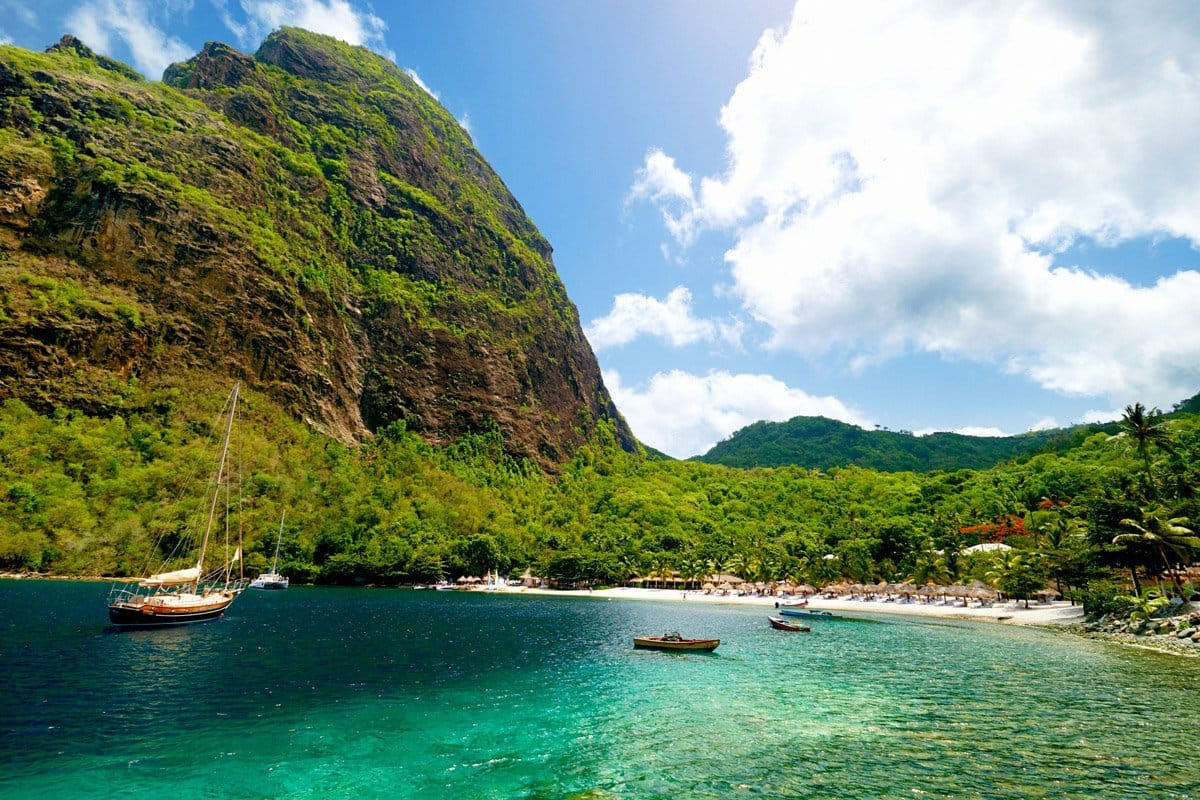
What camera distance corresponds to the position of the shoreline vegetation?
44375 millimetres

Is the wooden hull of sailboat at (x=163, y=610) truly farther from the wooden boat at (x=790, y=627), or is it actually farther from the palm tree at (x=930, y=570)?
the palm tree at (x=930, y=570)

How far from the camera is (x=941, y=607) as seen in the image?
77812 millimetres

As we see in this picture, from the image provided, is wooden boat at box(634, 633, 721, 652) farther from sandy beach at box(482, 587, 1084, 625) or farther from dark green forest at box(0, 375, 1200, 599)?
sandy beach at box(482, 587, 1084, 625)

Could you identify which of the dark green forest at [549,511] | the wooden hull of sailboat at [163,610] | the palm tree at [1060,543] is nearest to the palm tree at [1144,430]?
A: the dark green forest at [549,511]

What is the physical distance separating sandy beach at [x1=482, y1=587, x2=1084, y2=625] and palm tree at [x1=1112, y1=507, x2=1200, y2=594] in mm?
10784

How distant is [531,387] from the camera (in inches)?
6885

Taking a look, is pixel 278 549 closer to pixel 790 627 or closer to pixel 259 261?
pixel 259 261

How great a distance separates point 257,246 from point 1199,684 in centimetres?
16022

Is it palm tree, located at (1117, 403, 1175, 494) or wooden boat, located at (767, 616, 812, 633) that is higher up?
palm tree, located at (1117, 403, 1175, 494)

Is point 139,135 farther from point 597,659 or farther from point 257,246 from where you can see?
point 597,659

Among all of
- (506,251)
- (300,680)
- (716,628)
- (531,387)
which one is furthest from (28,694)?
(506,251)

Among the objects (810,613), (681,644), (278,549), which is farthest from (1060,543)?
(278,549)

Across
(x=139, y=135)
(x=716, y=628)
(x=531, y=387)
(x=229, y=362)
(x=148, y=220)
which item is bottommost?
(x=716, y=628)

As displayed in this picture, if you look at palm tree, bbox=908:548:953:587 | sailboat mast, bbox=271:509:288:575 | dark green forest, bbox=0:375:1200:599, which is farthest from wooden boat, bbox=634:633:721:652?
sailboat mast, bbox=271:509:288:575
